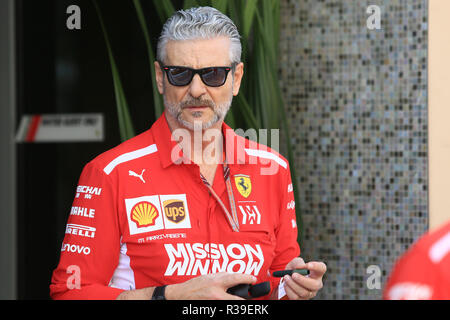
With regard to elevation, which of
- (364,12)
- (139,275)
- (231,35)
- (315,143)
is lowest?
(139,275)

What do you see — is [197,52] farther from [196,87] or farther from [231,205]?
[231,205]

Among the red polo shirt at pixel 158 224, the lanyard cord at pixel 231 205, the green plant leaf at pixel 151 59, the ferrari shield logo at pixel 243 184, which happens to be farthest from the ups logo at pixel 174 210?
the green plant leaf at pixel 151 59

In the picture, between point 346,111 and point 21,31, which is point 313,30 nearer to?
point 346,111

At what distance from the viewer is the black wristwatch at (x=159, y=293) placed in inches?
79.0

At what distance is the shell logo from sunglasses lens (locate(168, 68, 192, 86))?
1.38 ft

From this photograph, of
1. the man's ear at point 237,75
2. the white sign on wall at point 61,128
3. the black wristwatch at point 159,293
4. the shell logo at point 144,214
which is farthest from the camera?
the white sign on wall at point 61,128

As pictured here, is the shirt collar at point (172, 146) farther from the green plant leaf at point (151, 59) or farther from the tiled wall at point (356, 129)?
the tiled wall at point (356, 129)

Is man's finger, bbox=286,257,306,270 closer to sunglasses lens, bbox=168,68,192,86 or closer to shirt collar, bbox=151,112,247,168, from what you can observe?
shirt collar, bbox=151,112,247,168

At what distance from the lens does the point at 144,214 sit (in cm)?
214

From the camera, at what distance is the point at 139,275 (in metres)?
2.14

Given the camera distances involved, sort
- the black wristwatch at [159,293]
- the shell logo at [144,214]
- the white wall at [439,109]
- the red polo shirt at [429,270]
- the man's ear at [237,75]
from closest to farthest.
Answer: the red polo shirt at [429,270]
the black wristwatch at [159,293]
the shell logo at [144,214]
the man's ear at [237,75]
the white wall at [439,109]

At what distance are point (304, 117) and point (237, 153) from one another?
88 centimetres

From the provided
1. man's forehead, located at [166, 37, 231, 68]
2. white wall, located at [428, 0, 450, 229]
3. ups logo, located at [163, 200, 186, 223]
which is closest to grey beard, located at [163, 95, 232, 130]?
man's forehead, located at [166, 37, 231, 68]
